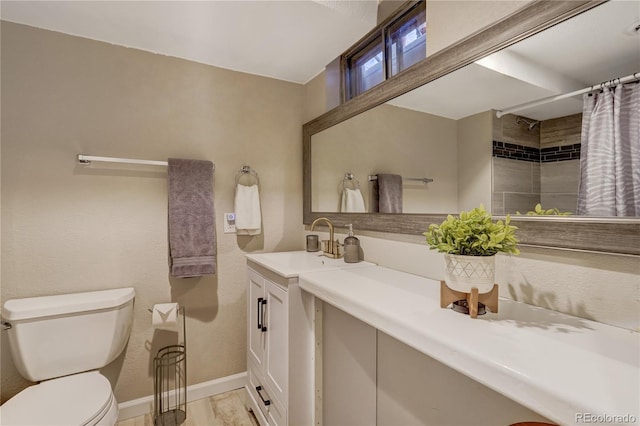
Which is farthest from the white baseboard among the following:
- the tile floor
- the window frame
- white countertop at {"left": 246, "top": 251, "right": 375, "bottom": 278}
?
the window frame

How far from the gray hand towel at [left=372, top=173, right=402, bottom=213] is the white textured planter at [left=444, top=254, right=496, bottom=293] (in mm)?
604

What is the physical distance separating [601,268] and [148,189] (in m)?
2.10

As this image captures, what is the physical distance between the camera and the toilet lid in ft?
3.75

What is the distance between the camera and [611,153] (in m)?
0.76

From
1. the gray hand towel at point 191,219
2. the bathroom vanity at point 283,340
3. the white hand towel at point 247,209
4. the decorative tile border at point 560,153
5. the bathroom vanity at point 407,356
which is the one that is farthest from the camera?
the white hand towel at point 247,209

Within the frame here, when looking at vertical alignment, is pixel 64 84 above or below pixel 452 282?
above

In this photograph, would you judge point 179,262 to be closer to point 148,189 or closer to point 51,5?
point 148,189

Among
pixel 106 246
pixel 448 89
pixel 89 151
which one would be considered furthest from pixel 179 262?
pixel 448 89

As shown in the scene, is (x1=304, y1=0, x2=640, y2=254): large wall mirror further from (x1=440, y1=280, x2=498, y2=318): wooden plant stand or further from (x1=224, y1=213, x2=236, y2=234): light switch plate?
(x1=224, y1=213, x2=236, y2=234): light switch plate

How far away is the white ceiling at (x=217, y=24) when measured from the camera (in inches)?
56.6

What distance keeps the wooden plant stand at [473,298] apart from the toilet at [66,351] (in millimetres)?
1400

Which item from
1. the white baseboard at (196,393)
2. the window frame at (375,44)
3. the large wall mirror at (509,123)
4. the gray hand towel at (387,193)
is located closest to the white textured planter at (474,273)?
the large wall mirror at (509,123)

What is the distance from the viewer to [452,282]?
0.86m
